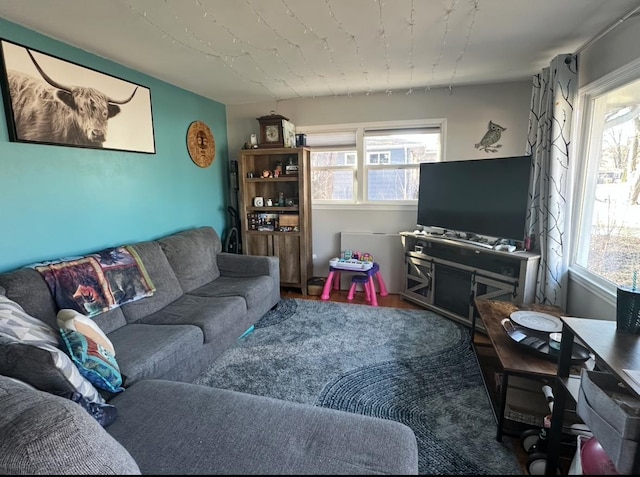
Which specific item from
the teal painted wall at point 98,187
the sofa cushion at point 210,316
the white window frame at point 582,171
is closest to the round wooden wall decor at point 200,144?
the teal painted wall at point 98,187

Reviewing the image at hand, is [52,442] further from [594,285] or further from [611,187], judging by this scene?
[611,187]

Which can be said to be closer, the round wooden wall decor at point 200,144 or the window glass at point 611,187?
the window glass at point 611,187

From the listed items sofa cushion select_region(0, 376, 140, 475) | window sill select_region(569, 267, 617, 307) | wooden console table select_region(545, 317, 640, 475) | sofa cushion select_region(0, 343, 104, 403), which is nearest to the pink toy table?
window sill select_region(569, 267, 617, 307)

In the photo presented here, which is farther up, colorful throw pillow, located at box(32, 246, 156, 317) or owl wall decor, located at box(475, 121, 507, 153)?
owl wall decor, located at box(475, 121, 507, 153)

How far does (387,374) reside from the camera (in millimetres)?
2320

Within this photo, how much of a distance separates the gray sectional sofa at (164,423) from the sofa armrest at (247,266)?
1.07 m

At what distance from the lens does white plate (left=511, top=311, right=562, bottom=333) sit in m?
1.90

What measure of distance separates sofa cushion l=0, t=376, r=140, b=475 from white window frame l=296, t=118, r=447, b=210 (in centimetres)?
347

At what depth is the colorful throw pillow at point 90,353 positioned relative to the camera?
1473mm

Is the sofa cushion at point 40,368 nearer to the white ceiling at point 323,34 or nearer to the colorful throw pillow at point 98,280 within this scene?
the colorful throw pillow at point 98,280

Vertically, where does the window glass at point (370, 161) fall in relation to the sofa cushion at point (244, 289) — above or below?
above

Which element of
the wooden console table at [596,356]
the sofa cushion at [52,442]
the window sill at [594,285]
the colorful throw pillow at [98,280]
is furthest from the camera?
the window sill at [594,285]

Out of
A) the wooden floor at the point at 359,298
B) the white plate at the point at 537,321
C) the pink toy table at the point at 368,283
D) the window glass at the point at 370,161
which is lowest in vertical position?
the wooden floor at the point at 359,298

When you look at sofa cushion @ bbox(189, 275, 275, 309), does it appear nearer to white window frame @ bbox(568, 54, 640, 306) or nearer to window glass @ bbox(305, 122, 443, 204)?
window glass @ bbox(305, 122, 443, 204)
